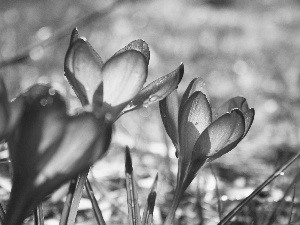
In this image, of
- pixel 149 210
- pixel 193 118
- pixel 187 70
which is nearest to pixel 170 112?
pixel 193 118

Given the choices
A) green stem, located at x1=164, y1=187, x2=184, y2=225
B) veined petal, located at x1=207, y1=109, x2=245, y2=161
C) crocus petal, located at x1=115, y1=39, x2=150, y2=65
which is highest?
crocus petal, located at x1=115, y1=39, x2=150, y2=65

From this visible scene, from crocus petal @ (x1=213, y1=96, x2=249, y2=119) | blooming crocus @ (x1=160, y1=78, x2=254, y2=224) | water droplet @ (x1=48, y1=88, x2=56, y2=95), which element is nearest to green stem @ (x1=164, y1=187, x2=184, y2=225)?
blooming crocus @ (x1=160, y1=78, x2=254, y2=224)

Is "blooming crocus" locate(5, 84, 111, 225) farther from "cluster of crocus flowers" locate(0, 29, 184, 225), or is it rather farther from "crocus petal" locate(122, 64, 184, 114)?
"crocus petal" locate(122, 64, 184, 114)

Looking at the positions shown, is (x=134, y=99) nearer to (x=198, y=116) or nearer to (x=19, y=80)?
(x=198, y=116)

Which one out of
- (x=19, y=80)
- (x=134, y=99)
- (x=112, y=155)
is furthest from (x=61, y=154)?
(x=19, y=80)

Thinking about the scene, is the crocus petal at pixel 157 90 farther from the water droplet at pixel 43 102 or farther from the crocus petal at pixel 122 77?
the water droplet at pixel 43 102

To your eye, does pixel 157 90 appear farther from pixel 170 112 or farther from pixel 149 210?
pixel 149 210

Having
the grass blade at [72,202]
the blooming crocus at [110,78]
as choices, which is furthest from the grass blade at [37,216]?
the blooming crocus at [110,78]

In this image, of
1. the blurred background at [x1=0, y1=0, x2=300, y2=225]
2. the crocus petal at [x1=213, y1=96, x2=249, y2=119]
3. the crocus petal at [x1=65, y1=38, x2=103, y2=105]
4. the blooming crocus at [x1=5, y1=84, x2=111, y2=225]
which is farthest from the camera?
the blurred background at [x1=0, y1=0, x2=300, y2=225]
